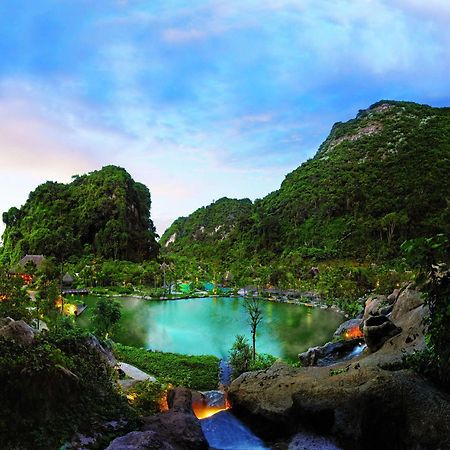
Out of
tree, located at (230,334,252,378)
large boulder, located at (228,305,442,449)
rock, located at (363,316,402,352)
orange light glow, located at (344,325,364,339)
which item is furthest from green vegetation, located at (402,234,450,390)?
orange light glow, located at (344,325,364,339)

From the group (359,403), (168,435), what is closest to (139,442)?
(168,435)

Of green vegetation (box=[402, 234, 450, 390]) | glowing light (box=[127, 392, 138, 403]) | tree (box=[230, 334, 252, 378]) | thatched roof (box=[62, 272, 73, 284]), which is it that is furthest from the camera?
thatched roof (box=[62, 272, 73, 284])

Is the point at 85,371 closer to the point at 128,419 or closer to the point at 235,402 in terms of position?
the point at 128,419

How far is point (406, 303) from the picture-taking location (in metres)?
19.4

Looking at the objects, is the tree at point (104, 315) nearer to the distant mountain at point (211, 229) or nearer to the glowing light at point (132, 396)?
the glowing light at point (132, 396)

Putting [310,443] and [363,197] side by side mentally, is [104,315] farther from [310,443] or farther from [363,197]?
[363,197]

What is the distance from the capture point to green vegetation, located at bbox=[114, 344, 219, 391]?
917 inches

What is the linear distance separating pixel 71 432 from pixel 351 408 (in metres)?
7.34

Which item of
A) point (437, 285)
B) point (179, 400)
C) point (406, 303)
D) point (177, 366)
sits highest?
point (437, 285)

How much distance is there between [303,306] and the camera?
52.3 m

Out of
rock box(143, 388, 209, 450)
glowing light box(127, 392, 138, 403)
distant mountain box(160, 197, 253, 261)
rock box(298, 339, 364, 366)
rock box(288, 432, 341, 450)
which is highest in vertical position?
distant mountain box(160, 197, 253, 261)

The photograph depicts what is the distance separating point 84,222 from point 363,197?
70.1 meters

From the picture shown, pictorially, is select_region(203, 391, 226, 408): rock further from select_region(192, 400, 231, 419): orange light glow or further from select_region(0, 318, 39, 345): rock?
select_region(0, 318, 39, 345): rock

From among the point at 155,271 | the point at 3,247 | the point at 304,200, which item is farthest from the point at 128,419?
the point at 3,247
